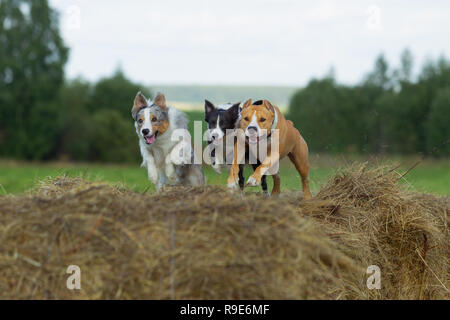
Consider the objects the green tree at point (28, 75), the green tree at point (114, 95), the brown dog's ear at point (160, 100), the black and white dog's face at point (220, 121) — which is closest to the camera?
the black and white dog's face at point (220, 121)

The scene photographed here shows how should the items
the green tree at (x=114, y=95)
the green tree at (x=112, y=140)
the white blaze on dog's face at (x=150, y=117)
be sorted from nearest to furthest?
the white blaze on dog's face at (x=150, y=117)
the green tree at (x=112, y=140)
the green tree at (x=114, y=95)

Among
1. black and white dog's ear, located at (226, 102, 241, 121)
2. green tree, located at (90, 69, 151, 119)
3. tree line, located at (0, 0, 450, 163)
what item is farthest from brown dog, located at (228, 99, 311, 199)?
green tree, located at (90, 69, 151, 119)

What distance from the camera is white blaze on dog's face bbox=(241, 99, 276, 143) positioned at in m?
6.20

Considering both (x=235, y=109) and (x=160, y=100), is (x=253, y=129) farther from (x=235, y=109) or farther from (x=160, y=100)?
(x=160, y=100)

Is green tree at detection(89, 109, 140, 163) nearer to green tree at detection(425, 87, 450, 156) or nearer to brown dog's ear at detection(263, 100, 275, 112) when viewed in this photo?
green tree at detection(425, 87, 450, 156)

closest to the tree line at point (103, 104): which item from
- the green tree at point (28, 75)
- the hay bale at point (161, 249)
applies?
the green tree at point (28, 75)

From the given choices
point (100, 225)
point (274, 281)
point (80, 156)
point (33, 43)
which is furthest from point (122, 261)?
point (80, 156)

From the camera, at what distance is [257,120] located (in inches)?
245

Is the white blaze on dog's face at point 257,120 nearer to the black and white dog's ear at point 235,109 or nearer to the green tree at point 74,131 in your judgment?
the black and white dog's ear at point 235,109

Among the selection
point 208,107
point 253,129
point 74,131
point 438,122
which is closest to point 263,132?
point 253,129

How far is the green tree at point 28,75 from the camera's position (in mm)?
46250

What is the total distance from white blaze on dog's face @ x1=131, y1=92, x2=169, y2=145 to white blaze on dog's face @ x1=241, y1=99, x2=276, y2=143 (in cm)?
174

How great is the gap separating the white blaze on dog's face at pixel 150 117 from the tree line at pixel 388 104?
4124cm
